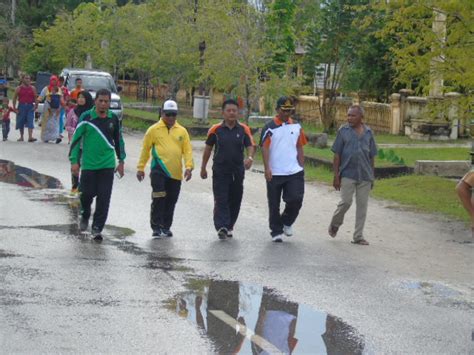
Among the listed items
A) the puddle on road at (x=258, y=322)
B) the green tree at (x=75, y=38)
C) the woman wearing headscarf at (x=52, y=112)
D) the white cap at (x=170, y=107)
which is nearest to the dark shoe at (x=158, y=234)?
the white cap at (x=170, y=107)

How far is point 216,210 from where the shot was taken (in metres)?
14.0

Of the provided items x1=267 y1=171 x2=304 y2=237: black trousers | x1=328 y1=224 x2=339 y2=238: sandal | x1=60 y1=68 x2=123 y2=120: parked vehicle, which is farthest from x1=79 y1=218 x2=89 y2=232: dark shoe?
x1=60 y1=68 x2=123 y2=120: parked vehicle

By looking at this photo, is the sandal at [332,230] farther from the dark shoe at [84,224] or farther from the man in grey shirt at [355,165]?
the dark shoe at [84,224]

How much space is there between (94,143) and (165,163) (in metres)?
0.94

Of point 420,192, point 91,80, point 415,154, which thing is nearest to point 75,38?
point 91,80

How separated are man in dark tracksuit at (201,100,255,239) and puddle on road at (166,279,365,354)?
3222 mm

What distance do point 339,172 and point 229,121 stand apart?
1.63 m

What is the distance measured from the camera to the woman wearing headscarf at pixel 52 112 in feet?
92.2

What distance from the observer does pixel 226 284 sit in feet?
35.3

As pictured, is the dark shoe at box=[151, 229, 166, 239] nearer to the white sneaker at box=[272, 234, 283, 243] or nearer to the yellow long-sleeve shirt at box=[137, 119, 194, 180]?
the yellow long-sleeve shirt at box=[137, 119, 194, 180]

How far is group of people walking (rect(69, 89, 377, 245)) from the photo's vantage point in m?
13.6

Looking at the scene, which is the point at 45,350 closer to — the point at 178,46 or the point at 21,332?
the point at 21,332

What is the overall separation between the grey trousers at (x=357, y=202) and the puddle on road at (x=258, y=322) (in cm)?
377

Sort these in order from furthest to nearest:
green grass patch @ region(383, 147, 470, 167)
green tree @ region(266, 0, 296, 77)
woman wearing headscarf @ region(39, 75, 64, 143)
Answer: green tree @ region(266, 0, 296, 77) < woman wearing headscarf @ region(39, 75, 64, 143) < green grass patch @ region(383, 147, 470, 167)
